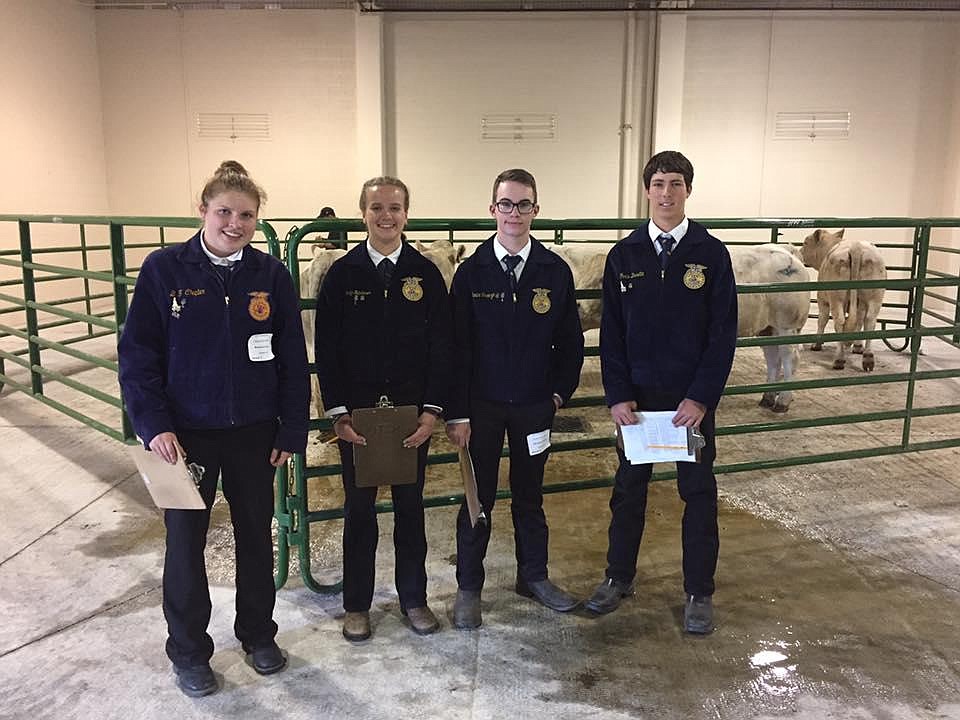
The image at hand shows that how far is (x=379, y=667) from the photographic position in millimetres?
2672

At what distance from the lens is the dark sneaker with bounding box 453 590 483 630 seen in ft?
9.59

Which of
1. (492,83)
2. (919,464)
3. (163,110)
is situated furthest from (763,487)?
(163,110)

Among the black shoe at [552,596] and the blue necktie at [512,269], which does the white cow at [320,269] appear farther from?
the black shoe at [552,596]

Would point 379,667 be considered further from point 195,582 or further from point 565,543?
point 565,543

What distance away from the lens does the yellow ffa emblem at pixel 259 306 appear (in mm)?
2410

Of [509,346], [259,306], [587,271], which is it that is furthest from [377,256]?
[587,271]

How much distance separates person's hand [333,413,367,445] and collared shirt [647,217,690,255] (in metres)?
1.25

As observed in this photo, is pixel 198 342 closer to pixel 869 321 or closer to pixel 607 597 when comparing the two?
pixel 607 597

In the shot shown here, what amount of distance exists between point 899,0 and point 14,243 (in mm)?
12761

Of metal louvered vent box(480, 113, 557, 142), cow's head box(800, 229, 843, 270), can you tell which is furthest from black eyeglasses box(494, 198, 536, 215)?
metal louvered vent box(480, 113, 557, 142)

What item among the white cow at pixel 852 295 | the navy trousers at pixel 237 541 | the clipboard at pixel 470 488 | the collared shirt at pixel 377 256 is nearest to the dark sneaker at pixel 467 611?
the clipboard at pixel 470 488

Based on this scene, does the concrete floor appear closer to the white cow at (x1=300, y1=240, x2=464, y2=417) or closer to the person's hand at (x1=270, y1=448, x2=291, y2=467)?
the person's hand at (x1=270, y1=448, x2=291, y2=467)

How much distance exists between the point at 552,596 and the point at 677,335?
116 centimetres

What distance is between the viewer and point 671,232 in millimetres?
2758
